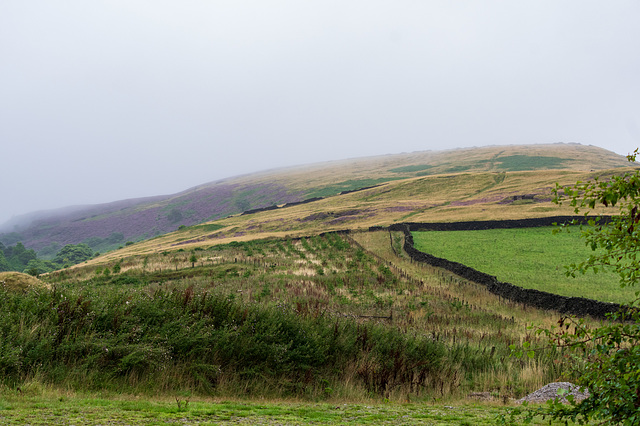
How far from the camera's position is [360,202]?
309ft

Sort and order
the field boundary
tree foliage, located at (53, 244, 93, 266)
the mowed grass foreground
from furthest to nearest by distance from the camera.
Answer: tree foliage, located at (53, 244, 93, 266)
the field boundary
the mowed grass foreground

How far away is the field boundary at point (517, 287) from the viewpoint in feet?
63.2

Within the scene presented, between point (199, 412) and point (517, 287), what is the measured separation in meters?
21.9

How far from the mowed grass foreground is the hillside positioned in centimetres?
4856

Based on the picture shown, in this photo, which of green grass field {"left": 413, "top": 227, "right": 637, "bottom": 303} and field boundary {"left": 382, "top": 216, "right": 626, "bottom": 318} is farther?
green grass field {"left": 413, "top": 227, "right": 637, "bottom": 303}

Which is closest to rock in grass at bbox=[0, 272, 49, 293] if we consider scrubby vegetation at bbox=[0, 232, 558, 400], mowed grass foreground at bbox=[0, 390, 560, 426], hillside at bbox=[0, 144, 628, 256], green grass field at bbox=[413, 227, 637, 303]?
scrubby vegetation at bbox=[0, 232, 558, 400]

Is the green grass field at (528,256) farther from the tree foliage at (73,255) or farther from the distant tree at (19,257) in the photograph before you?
the distant tree at (19,257)

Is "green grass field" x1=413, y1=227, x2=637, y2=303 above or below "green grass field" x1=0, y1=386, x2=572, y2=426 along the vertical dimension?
below

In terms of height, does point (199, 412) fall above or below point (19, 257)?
above

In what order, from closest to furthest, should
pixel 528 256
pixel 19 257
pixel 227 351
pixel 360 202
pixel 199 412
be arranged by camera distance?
pixel 199 412
pixel 227 351
pixel 528 256
pixel 19 257
pixel 360 202

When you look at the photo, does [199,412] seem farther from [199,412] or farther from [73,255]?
[73,255]

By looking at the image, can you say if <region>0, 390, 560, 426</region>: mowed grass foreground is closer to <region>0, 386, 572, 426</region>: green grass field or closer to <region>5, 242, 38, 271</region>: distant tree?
<region>0, 386, 572, 426</region>: green grass field

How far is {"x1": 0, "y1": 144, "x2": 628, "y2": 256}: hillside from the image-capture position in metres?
72.4

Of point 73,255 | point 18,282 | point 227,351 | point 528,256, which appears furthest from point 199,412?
point 73,255
